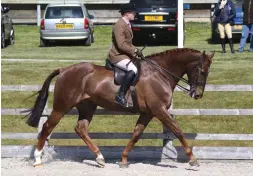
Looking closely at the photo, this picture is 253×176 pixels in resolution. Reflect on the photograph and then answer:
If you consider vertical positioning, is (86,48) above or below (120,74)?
below

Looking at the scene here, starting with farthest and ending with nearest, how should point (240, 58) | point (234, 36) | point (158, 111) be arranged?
point (234, 36)
point (240, 58)
point (158, 111)

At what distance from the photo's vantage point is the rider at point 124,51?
40.5 ft

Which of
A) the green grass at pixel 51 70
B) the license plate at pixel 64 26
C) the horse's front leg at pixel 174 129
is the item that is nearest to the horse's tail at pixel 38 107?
the horse's front leg at pixel 174 129

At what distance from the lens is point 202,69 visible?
12.4 metres

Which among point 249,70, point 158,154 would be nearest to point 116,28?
point 158,154

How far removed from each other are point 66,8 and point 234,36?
652 cm

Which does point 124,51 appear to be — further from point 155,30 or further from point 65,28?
point 65,28

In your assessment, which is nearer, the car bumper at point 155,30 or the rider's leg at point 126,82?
the rider's leg at point 126,82

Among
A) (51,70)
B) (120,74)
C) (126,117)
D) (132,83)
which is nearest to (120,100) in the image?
(132,83)

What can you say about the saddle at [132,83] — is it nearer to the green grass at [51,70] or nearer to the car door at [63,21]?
the green grass at [51,70]

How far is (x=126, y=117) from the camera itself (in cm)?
1750

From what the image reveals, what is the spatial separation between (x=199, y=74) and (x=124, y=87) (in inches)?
45.4

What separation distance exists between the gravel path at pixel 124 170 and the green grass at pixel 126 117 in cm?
288

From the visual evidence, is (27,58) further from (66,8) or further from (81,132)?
(81,132)
